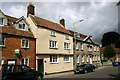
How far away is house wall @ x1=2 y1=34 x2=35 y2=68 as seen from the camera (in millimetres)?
14614

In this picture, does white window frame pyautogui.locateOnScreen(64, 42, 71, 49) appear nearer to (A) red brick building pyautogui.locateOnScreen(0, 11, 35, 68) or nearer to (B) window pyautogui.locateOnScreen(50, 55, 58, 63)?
(B) window pyautogui.locateOnScreen(50, 55, 58, 63)

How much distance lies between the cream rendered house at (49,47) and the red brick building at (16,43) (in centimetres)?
124

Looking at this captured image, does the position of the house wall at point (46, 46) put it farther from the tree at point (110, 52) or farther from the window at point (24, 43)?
the tree at point (110, 52)

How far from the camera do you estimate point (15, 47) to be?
15.8m

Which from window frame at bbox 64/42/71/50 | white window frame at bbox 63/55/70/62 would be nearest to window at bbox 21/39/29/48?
white window frame at bbox 63/55/70/62

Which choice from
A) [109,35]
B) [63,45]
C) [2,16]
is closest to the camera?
[2,16]

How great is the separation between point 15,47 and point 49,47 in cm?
634

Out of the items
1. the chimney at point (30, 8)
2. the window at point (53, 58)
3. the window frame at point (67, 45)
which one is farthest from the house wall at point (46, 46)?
the chimney at point (30, 8)

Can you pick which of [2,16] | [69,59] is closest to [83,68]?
[69,59]

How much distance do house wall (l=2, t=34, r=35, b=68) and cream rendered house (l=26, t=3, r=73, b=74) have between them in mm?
854

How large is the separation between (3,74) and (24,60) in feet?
22.9

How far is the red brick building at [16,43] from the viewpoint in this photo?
14.7 meters

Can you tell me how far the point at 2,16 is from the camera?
16.1m

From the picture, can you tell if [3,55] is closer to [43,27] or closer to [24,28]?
[24,28]
